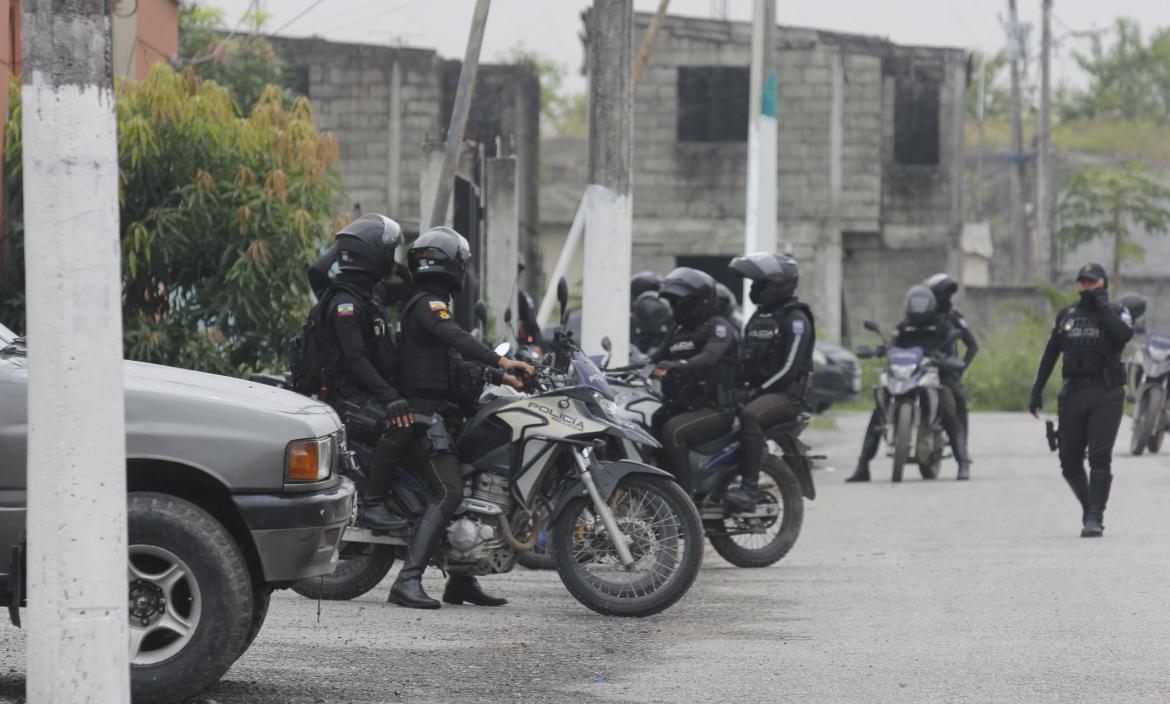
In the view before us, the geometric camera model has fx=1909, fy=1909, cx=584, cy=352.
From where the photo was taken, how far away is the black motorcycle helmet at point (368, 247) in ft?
28.8

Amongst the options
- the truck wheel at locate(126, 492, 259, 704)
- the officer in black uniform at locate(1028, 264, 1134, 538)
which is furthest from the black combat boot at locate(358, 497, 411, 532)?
the officer in black uniform at locate(1028, 264, 1134, 538)

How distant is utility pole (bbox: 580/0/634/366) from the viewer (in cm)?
1356

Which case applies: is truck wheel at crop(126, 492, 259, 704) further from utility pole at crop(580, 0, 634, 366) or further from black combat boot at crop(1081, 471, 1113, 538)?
black combat boot at crop(1081, 471, 1113, 538)

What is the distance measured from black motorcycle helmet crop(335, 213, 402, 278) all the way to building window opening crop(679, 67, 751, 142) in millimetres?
25688

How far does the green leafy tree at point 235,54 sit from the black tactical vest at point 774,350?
54.7ft

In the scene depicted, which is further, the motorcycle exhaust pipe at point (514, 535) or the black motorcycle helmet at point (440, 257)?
the black motorcycle helmet at point (440, 257)

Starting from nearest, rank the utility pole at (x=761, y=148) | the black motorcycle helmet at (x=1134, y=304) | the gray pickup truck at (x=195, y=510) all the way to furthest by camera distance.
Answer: the gray pickup truck at (x=195, y=510) → the black motorcycle helmet at (x=1134, y=304) → the utility pole at (x=761, y=148)

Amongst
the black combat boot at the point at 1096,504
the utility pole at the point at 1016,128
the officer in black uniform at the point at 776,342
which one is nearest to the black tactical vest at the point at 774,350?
the officer in black uniform at the point at 776,342

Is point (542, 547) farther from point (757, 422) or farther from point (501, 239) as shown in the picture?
point (501, 239)

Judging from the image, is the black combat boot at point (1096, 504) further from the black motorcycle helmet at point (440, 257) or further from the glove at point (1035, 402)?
the black motorcycle helmet at point (440, 257)

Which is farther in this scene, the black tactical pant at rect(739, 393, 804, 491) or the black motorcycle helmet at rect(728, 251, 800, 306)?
the black motorcycle helmet at rect(728, 251, 800, 306)

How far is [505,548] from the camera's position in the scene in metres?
8.81

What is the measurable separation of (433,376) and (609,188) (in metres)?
5.00

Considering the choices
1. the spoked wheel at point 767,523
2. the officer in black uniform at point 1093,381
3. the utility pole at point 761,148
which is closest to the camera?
the spoked wheel at point 767,523
